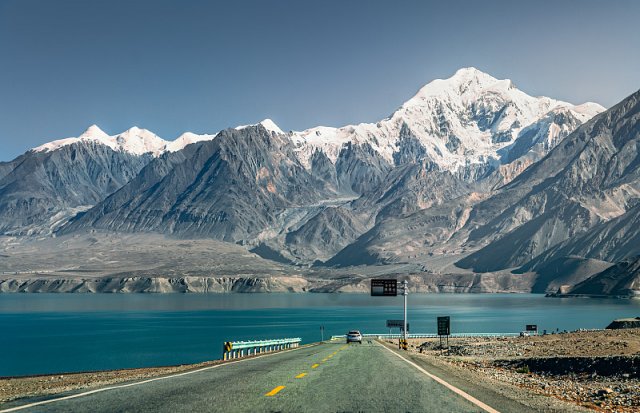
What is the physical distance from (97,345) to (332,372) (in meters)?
145

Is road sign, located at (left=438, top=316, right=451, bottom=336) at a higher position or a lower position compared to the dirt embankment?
lower

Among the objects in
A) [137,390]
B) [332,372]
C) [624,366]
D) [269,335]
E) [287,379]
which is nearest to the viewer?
[137,390]

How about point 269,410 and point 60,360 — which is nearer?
point 269,410

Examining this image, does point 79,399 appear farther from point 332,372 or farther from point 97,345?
point 97,345

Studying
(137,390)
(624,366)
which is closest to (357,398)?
(137,390)

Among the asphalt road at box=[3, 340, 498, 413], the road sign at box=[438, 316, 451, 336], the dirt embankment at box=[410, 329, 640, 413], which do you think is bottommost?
the road sign at box=[438, 316, 451, 336]

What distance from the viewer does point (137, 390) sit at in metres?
24.0

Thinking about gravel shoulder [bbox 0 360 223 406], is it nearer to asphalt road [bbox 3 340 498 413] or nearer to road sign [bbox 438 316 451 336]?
asphalt road [bbox 3 340 498 413]

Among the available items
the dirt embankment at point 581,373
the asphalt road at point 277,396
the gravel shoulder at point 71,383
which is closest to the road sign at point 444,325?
the dirt embankment at point 581,373

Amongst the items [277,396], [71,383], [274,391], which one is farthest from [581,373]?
[71,383]

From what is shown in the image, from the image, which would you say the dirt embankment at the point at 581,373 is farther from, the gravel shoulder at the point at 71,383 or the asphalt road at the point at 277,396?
the gravel shoulder at the point at 71,383

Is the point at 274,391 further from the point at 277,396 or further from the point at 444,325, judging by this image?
the point at 444,325

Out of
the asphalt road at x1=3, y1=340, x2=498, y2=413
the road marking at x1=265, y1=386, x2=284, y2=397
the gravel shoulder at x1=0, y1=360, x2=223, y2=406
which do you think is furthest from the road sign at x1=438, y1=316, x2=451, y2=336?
the road marking at x1=265, y1=386, x2=284, y2=397

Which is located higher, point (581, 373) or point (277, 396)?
point (277, 396)
